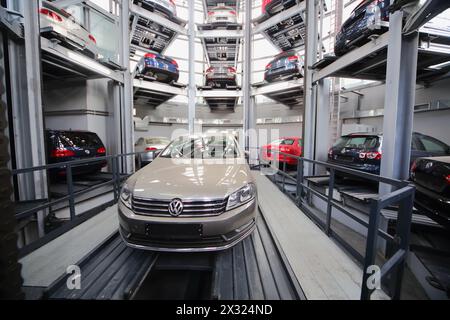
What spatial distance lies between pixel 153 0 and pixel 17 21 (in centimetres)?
532

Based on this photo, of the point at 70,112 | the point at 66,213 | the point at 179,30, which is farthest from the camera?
the point at 179,30

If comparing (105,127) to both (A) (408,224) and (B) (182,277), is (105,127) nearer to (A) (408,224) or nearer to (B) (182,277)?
(B) (182,277)

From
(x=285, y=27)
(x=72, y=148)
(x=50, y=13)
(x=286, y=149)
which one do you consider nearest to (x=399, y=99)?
(x=286, y=149)

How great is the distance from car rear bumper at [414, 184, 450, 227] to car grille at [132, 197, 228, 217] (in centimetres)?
228

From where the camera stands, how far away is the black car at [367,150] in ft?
11.1

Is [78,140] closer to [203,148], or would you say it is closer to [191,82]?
[203,148]

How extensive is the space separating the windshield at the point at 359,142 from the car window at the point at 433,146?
1.49m

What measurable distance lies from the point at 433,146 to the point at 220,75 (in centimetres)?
683

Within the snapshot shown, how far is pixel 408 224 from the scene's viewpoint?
1.37 metres

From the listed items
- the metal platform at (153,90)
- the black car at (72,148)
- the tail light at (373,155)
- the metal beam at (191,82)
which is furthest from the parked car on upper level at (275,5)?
the black car at (72,148)

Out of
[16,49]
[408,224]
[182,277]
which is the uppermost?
[16,49]

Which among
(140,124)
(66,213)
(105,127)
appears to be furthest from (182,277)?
(140,124)

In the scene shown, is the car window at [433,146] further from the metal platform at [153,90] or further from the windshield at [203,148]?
the metal platform at [153,90]

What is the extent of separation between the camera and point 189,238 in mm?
1625
